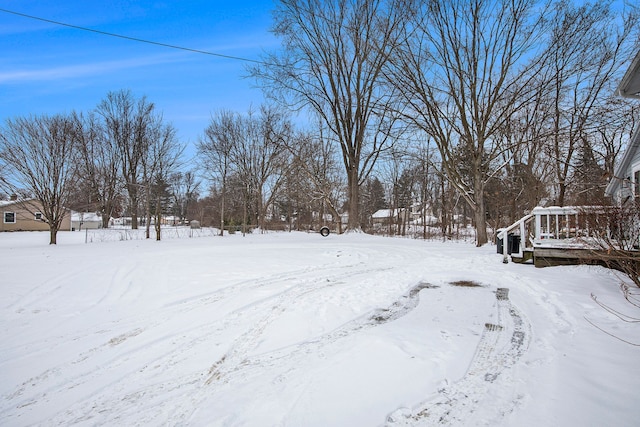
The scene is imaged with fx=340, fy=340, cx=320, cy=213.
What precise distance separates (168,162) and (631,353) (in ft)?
102

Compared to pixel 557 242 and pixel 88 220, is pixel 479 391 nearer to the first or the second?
pixel 557 242

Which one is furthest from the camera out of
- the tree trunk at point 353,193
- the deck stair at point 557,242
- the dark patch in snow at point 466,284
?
the tree trunk at point 353,193

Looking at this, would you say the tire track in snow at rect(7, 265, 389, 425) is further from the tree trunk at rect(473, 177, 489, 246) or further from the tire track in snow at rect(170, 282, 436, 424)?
the tree trunk at rect(473, 177, 489, 246)

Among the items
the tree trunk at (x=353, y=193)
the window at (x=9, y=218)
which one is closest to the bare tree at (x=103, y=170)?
the window at (x=9, y=218)

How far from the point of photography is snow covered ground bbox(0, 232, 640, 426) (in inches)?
94.5

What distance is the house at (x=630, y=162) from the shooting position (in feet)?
19.7

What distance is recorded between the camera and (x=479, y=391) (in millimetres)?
2627

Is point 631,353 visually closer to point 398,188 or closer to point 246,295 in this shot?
point 246,295

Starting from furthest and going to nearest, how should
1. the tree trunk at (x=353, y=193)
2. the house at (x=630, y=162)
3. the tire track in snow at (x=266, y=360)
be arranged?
the tree trunk at (x=353, y=193), the house at (x=630, y=162), the tire track in snow at (x=266, y=360)

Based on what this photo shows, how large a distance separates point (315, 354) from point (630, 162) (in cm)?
1086

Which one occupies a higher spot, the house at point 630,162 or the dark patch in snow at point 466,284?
the house at point 630,162

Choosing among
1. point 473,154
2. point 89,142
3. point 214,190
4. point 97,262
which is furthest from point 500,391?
point 89,142

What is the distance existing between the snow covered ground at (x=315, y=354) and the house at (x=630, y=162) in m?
2.82

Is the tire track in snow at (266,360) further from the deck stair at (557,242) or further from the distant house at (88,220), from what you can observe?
the distant house at (88,220)
